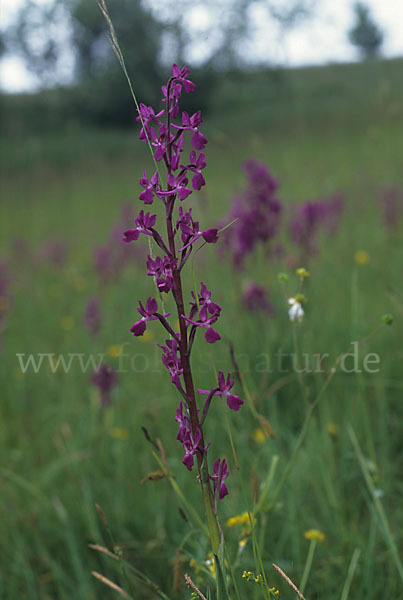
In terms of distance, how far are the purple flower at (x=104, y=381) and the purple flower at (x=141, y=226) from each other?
1.52 meters

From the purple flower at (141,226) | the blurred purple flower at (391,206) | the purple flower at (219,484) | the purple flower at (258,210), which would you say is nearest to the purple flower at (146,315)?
the purple flower at (141,226)

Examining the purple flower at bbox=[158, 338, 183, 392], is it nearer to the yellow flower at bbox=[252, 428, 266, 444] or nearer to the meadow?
the meadow

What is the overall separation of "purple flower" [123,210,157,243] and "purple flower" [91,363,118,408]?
4.99 feet

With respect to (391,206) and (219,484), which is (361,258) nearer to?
(391,206)

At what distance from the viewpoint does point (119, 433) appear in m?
2.15

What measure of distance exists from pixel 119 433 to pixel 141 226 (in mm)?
1485

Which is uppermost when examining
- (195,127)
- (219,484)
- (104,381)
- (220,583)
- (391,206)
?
(391,206)

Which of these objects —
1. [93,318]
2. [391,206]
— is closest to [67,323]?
[93,318]

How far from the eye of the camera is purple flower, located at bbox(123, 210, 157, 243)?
83 centimetres

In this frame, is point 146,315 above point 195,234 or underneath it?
underneath

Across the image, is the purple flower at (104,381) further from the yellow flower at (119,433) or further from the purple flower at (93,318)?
the purple flower at (93,318)

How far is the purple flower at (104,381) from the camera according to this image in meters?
2.29

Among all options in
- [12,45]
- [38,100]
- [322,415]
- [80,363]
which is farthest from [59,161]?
[322,415]

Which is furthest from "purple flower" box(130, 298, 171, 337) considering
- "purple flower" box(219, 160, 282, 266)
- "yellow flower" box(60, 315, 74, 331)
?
"yellow flower" box(60, 315, 74, 331)
